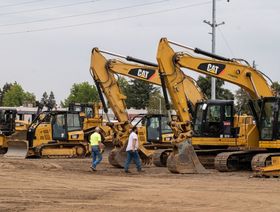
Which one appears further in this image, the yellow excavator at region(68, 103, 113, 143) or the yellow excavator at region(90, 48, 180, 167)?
the yellow excavator at region(68, 103, 113, 143)

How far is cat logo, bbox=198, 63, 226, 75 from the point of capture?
23448mm

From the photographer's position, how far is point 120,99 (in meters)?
28.3

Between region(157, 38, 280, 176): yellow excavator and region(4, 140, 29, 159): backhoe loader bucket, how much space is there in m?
10.4

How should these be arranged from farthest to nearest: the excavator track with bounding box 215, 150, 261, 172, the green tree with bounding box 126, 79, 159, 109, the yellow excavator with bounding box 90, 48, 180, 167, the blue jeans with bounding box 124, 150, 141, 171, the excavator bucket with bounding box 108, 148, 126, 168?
the green tree with bounding box 126, 79, 159, 109 < the yellow excavator with bounding box 90, 48, 180, 167 < the excavator bucket with bounding box 108, 148, 126, 168 < the blue jeans with bounding box 124, 150, 141, 171 < the excavator track with bounding box 215, 150, 261, 172

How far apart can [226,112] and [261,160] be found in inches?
132

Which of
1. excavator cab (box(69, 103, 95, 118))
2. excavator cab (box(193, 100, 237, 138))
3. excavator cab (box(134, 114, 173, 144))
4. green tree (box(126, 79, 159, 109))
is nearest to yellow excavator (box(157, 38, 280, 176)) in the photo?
excavator cab (box(193, 100, 237, 138))

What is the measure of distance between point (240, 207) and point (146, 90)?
103314mm

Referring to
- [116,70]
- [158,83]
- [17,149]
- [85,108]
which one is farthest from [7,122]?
[158,83]

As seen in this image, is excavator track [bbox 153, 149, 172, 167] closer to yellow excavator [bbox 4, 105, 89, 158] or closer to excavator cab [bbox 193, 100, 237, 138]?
excavator cab [bbox 193, 100, 237, 138]

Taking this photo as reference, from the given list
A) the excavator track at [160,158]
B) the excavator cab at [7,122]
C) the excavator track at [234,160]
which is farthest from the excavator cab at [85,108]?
the excavator track at [234,160]

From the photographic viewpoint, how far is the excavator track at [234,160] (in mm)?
22203

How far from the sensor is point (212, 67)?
23.6m

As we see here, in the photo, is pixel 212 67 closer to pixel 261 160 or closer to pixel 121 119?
pixel 261 160

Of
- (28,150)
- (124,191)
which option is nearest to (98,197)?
(124,191)
